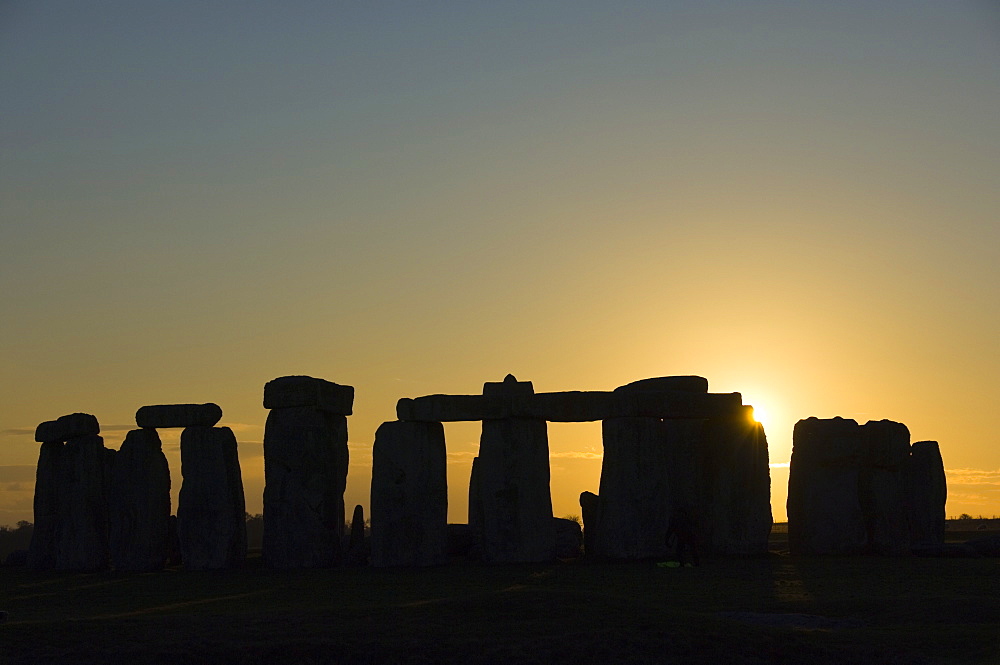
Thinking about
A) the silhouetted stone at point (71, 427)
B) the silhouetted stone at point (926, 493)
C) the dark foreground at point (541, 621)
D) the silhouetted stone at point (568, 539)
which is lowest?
the dark foreground at point (541, 621)

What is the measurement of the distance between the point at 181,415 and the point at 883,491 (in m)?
13.8

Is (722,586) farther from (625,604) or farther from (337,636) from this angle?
(337,636)

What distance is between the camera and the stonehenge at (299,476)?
24188 mm

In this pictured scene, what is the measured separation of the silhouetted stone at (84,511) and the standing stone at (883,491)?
15490 mm

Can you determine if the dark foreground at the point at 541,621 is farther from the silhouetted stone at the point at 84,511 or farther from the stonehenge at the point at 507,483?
the silhouetted stone at the point at 84,511

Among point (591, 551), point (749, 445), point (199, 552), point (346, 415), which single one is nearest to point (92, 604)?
point (199, 552)

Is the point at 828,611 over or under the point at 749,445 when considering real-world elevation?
under

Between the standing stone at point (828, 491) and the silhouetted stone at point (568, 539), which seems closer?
the standing stone at point (828, 491)

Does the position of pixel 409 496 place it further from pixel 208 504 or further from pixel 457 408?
pixel 208 504

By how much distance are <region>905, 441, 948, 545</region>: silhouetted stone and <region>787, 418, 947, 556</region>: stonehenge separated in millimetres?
606

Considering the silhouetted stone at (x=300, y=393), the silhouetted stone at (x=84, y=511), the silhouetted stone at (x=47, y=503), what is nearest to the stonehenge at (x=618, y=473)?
the silhouetted stone at (x=300, y=393)

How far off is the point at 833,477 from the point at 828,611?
9624 millimetres

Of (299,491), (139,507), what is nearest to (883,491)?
(299,491)

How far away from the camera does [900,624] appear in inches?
566
